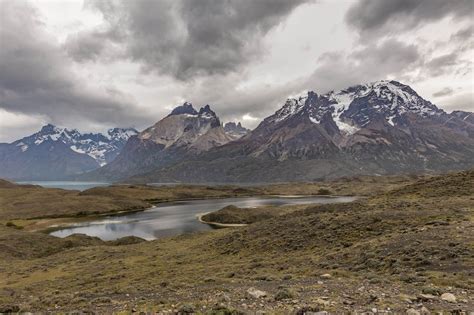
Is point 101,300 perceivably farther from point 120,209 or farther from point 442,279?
point 120,209

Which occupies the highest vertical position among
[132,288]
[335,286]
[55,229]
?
[335,286]

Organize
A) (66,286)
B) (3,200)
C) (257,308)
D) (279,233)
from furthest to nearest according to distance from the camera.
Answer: (3,200)
(279,233)
(66,286)
(257,308)

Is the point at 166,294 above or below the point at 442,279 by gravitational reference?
below

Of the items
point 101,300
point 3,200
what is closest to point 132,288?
point 101,300

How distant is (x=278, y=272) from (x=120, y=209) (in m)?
167

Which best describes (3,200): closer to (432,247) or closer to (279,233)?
(279,233)

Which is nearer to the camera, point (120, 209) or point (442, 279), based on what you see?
point (442, 279)

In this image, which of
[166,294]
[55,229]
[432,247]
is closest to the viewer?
[166,294]

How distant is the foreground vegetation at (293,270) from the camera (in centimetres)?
1731

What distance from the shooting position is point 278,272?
92.0 ft

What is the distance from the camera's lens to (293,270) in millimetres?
27844

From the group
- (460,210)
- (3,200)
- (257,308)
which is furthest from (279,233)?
(3,200)

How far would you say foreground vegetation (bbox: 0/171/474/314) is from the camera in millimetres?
17312

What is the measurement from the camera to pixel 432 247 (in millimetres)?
25531
